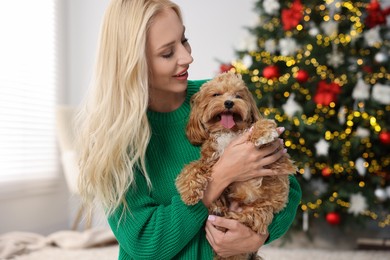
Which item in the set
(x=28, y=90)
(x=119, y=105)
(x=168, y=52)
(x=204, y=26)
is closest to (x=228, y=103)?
(x=168, y=52)

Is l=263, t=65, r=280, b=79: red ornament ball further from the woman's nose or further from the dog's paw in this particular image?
the dog's paw

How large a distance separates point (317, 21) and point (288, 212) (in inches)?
108

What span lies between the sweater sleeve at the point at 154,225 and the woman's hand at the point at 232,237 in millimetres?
56

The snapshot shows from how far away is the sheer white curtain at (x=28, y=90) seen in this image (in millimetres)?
4309

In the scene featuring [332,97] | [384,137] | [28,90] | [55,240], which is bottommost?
[55,240]

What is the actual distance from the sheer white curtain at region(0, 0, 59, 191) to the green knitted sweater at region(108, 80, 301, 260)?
285cm

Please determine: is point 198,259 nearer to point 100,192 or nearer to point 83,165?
point 100,192

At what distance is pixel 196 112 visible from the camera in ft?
5.30

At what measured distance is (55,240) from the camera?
13.6 ft

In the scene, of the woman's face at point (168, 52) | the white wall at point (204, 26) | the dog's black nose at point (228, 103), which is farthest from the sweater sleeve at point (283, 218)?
the white wall at point (204, 26)

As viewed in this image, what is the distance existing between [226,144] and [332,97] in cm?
244

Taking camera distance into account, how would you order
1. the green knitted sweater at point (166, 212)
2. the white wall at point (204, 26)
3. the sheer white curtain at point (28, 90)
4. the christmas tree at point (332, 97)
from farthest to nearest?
the white wall at point (204, 26) → the sheer white curtain at point (28, 90) → the christmas tree at point (332, 97) → the green knitted sweater at point (166, 212)

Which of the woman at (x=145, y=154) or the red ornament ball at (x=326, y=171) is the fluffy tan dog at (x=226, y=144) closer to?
the woman at (x=145, y=154)

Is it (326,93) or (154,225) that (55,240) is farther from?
(154,225)
